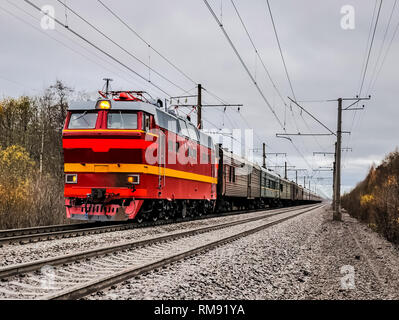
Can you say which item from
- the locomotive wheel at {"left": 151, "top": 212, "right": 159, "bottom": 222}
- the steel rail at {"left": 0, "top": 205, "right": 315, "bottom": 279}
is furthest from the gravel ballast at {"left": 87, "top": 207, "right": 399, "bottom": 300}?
the locomotive wheel at {"left": 151, "top": 212, "right": 159, "bottom": 222}

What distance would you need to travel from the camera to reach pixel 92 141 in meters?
12.4

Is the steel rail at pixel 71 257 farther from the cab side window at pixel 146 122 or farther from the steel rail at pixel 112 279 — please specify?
the cab side window at pixel 146 122

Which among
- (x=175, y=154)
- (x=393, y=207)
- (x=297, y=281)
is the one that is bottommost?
(x=297, y=281)

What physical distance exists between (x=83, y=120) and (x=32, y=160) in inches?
686

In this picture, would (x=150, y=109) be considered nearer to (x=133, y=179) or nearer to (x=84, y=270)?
(x=133, y=179)

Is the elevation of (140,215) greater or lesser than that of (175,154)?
lesser

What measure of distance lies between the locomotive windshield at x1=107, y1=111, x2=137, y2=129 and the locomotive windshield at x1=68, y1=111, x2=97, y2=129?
1.57ft

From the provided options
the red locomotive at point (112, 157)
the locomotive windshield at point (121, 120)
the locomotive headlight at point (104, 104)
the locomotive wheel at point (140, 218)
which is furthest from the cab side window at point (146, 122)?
the locomotive wheel at point (140, 218)

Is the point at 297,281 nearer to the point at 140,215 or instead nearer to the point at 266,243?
the point at 266,243

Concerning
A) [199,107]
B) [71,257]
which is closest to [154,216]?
[71,257]

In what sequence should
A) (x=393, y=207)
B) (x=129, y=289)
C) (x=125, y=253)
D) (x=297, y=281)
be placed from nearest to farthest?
(x=129, y=289), (x=297, y=281), (x=125, y=253), (x=393, y=207)
